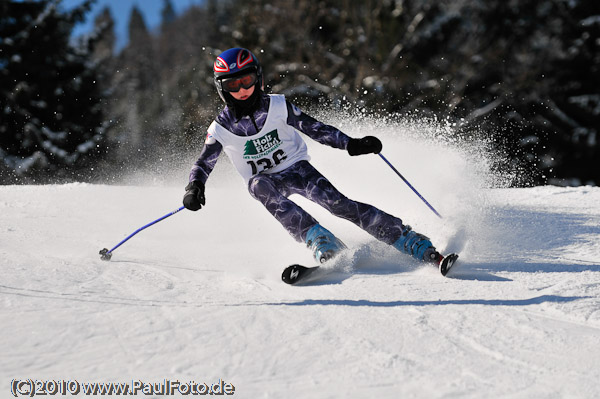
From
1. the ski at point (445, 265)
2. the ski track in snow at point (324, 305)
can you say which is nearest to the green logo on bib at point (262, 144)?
the ski track in snow at point (324, 305)

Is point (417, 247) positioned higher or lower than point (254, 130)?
lower

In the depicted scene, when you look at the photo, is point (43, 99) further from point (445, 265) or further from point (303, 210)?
point (445, 265)

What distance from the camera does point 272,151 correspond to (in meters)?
3.82

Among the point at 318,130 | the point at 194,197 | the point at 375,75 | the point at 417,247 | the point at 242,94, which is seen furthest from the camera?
the point at 375,75

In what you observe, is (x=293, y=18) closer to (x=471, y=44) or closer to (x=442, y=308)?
(x=471, y=44)

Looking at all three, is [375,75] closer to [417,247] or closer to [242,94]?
[242,94]

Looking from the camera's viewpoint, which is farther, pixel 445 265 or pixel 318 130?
pixel 318 130

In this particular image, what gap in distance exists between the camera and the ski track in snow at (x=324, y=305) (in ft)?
6.17

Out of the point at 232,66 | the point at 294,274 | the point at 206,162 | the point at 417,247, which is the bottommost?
the point at 294,274

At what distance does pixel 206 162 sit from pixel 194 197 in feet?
1.28

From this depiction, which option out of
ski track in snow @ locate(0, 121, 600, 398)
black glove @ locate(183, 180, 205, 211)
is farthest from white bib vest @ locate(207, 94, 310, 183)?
ski track in snow @ locate(0, 121, 600, 398)

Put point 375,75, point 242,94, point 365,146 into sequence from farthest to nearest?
point 375,75 < point 242,94 < point 365,146

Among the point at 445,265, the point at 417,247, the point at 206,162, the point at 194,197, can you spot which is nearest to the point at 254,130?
the point at 206,162

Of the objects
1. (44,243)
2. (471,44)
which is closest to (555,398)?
(44,243)
